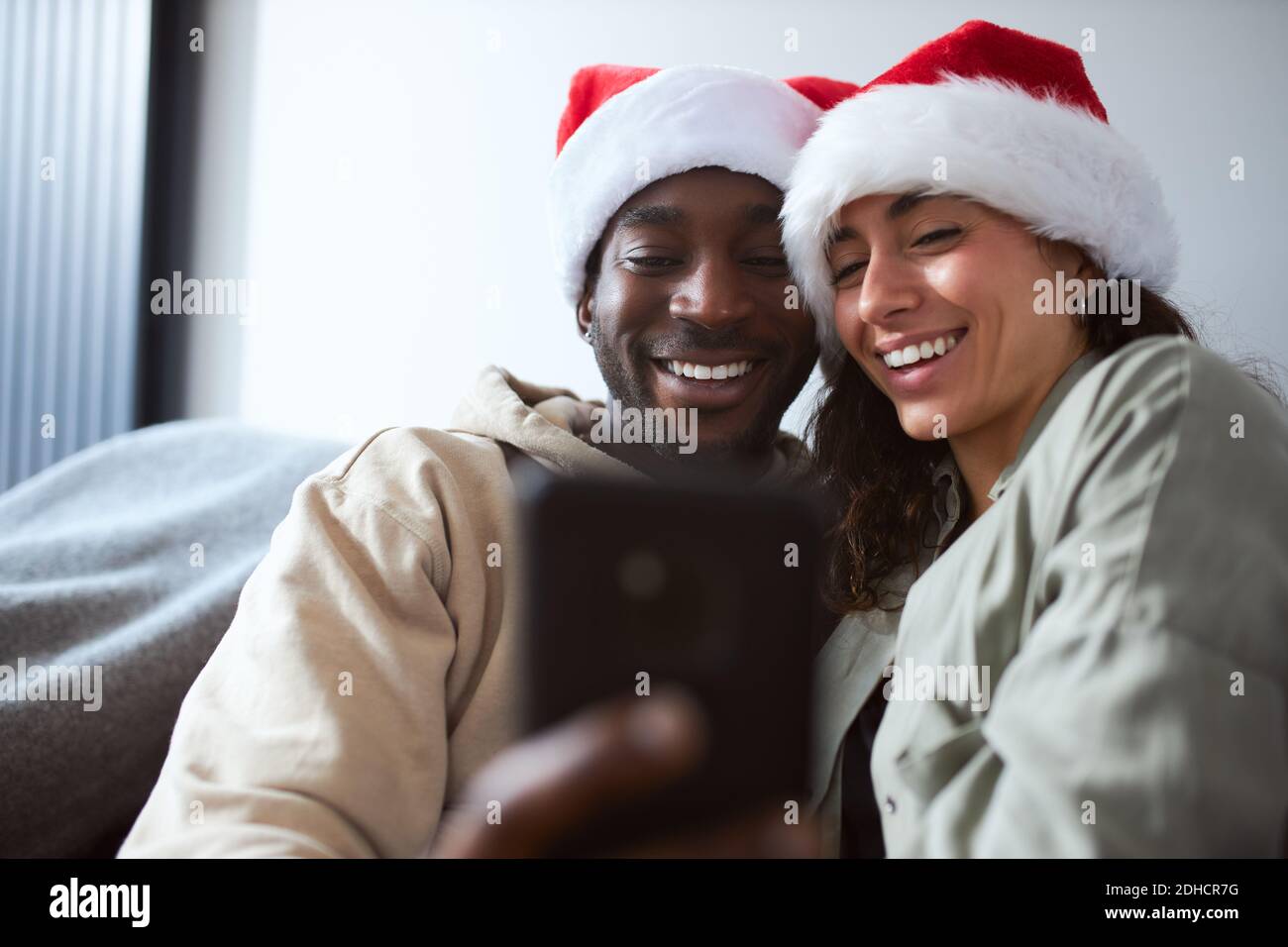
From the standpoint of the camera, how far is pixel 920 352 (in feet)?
3.04

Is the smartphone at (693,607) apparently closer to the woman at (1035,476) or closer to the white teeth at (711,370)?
the woman at (1035,476)

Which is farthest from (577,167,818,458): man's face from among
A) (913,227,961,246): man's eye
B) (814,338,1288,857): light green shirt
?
(814,338,1288,857): light green shirt

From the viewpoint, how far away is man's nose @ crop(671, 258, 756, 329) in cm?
108

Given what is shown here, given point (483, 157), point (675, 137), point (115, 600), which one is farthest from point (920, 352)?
point (115, 600)

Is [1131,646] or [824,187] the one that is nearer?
[1131,646]

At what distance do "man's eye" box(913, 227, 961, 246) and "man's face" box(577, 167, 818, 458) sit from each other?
0.69 feet

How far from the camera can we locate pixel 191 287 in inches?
74.5

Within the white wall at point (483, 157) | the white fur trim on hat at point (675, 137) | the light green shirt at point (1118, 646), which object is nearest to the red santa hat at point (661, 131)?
the white fur trim on hat at point (675, 137)

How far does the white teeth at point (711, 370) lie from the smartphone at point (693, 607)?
0.49 metres

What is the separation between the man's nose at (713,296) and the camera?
3.53ft

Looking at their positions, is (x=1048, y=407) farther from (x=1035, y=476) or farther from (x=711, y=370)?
(x=711, y=370)
